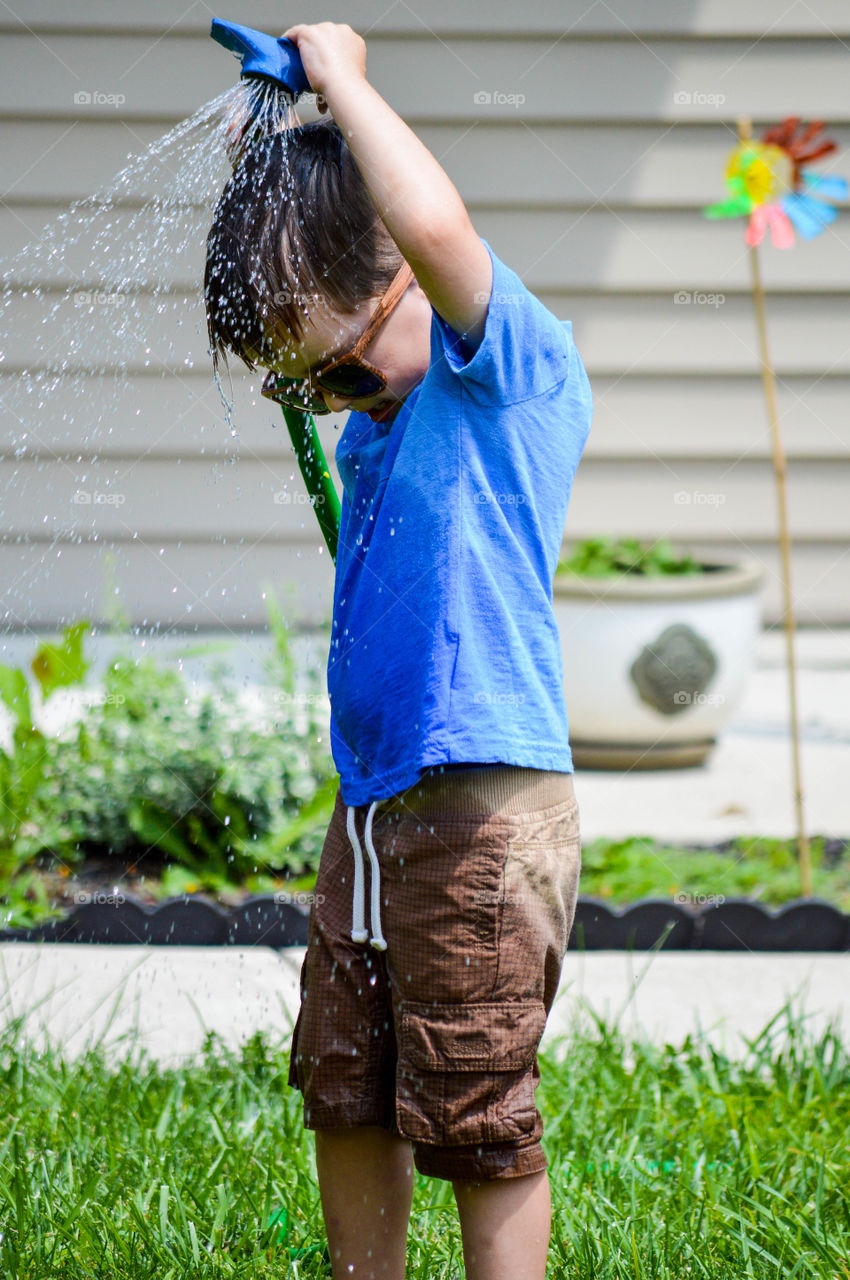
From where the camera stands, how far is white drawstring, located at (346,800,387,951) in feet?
4.66

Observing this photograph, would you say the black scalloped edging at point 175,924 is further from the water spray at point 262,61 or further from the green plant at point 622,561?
the green plant at point 622,561

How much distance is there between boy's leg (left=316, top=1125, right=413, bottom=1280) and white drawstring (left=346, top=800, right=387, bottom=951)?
0.23 m

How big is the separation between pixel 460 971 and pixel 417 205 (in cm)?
79

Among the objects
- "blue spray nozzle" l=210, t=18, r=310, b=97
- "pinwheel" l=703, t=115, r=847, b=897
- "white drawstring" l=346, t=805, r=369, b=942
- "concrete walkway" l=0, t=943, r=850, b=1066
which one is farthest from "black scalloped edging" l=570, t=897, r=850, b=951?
"blue spray nozzle" l=210, t=18, r=310, b=97

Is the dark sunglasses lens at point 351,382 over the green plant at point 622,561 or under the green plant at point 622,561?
under

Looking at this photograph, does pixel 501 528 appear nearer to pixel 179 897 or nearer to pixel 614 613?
pixel 179 897

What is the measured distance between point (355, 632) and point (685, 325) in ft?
11.4

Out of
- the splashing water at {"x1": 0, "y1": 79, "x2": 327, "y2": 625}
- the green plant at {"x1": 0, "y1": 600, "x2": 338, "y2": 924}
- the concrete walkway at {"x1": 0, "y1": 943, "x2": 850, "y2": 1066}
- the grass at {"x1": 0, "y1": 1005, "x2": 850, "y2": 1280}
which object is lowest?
the grass at {"x1": 0, "y1": 1005, "x2": 850, "y2": 1280}

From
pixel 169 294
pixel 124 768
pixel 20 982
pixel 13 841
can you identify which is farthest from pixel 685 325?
pixel 20 982

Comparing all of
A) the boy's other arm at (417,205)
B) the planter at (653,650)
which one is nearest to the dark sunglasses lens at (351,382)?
the boy's other arm at (417,205)

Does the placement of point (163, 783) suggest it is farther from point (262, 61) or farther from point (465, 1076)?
point (262, 61)

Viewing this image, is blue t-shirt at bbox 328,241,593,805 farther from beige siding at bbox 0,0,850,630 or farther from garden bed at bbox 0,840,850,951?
beige siding at bbox 0,0,850,630

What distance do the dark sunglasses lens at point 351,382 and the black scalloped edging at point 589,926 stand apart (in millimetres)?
1607

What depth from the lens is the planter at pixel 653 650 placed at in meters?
3.93
